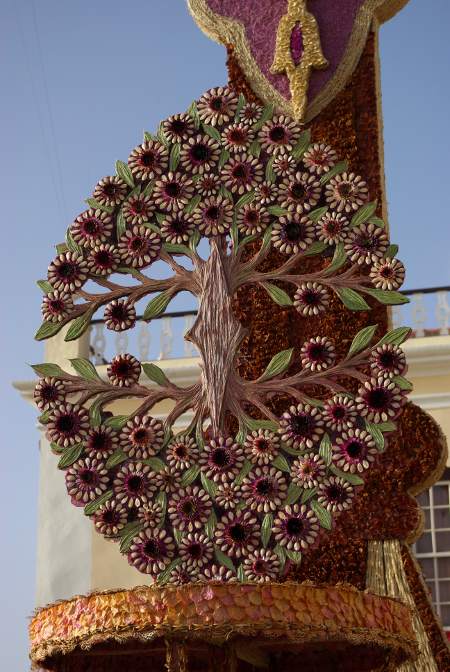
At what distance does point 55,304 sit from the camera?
442 cm

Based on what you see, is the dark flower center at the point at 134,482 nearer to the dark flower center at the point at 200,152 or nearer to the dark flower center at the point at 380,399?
the dark flower center at the point at 380,399

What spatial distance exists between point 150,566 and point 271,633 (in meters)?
0.72

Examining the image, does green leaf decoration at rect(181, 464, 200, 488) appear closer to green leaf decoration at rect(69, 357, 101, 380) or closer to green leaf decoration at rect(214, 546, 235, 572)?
green leaf decoration at rect(214, 546, 235, 572)

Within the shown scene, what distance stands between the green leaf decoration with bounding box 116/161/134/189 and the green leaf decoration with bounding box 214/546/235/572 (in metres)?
1.45

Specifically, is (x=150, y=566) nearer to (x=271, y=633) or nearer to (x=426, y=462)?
(x=271, y=633)

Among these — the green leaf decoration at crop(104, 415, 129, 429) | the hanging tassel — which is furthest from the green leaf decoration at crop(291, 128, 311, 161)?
the hanging tassel

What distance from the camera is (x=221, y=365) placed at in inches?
169

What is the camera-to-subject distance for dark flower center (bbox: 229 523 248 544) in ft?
13.1

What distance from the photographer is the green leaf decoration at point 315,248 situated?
434cm

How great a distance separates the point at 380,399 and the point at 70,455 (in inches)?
44.6

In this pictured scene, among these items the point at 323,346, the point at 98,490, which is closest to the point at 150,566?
the point at 98,490

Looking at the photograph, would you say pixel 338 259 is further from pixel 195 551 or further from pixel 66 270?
pixel 195 551

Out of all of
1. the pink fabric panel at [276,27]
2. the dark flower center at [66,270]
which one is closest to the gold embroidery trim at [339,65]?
the pink fabric panel at [276,27]

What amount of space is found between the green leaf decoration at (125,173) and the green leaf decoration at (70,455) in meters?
1.04
